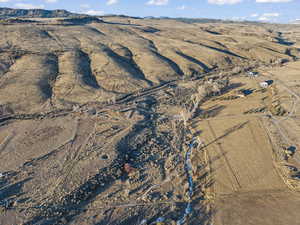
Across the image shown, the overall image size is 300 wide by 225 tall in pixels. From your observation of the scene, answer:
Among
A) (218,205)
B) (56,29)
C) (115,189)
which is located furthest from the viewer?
(56,29)

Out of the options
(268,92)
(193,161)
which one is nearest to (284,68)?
(268,92)

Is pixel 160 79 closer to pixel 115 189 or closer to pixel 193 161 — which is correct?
pixel 193 161

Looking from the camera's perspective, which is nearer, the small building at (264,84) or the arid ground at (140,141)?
the arid ground at (140,141)

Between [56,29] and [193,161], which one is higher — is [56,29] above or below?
above

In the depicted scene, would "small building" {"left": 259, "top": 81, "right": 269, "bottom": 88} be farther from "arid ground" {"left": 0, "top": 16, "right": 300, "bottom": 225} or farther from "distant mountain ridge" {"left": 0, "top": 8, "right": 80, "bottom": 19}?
"distant mountain ridge" {"left": 0, "top": 8, "right": 80, "bottom": 19}

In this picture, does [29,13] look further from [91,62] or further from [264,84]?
[264,84]

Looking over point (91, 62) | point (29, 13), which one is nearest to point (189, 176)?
point (91, 62)

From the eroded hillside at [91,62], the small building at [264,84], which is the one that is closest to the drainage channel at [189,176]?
the eroded hillside at [91,62]

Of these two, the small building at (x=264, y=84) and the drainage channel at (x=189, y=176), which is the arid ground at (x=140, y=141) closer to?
the drainage channel at (x=189, y=176)
